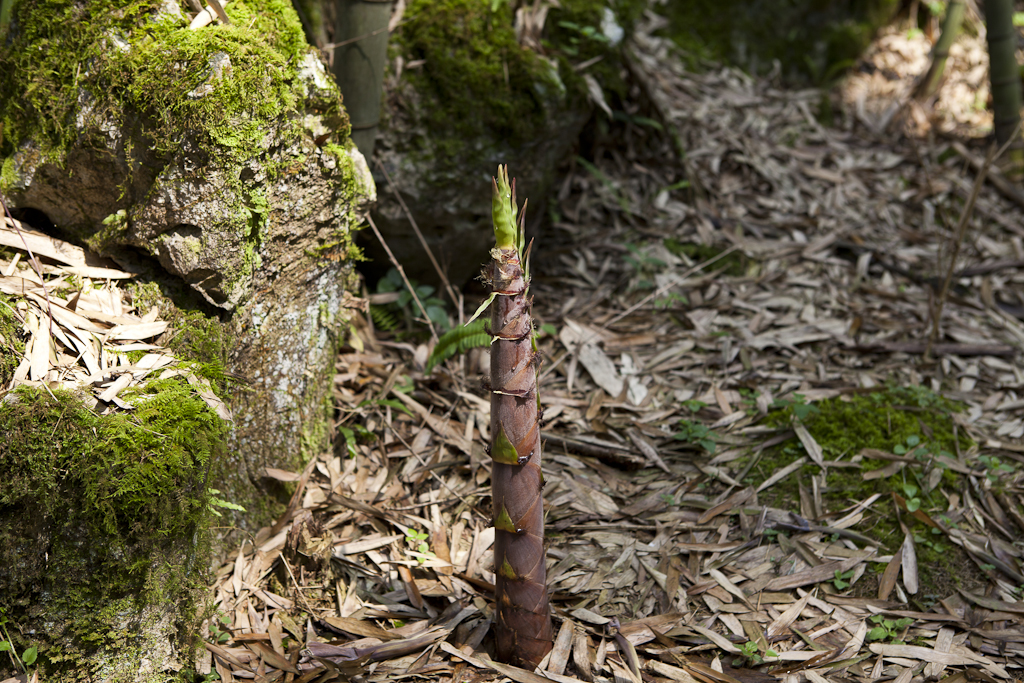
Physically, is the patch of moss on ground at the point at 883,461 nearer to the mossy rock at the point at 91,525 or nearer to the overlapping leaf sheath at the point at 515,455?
the overlapping leaf sheath at the point at 515,455

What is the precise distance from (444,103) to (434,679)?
96.7 inches

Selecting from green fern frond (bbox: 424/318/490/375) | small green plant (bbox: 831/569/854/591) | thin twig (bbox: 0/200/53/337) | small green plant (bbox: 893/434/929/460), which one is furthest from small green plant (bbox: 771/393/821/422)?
thin twig (bbox: 0/200/53/337)

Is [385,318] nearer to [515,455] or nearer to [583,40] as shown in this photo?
[515,455]

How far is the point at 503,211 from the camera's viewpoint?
5.08ft

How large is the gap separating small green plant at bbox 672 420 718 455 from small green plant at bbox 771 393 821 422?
0.33m

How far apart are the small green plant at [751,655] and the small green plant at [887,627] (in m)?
0.34

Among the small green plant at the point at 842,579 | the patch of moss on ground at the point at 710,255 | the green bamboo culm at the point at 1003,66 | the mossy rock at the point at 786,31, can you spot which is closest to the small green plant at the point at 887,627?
the small green plant at the point at 842,579

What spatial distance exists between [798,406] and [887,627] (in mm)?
934

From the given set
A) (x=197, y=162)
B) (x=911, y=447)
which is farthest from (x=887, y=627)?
(x=197, y=162)

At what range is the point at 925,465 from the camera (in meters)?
2.59

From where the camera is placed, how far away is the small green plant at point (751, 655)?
6.73 ft

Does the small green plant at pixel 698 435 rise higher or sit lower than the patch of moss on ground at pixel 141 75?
lower

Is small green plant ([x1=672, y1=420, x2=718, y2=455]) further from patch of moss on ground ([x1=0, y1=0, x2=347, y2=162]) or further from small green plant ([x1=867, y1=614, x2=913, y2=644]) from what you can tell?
patch of moss on ground ([x1=0, y1=0, x2=347, y2=162])

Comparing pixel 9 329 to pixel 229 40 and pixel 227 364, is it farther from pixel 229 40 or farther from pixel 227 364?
pixel 229 40
